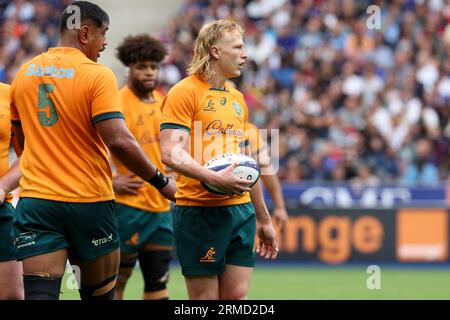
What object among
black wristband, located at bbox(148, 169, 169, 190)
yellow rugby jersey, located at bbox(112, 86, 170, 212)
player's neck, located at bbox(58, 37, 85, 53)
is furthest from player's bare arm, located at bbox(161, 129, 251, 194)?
yellow rugby jersey, located at bbox(112, 86, 170, 212)

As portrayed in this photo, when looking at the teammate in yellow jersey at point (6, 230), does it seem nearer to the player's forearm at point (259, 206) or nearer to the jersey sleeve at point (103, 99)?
the jersey sleeve at point (103, 99)

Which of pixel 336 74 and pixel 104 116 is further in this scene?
pixel 336 74

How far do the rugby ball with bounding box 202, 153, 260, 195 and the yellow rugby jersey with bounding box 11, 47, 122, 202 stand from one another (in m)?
0.81

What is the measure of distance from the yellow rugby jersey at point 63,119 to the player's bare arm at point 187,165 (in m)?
0.57

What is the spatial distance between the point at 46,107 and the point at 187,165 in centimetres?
101

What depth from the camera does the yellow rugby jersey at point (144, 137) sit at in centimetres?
868

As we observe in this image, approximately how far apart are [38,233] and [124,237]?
3027 mm

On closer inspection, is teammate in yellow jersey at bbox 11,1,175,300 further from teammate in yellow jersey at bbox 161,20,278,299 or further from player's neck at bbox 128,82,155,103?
player's neck at bbox 128,82,155,103

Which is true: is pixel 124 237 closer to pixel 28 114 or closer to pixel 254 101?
pixel 28 114

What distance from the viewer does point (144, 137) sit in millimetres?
8680

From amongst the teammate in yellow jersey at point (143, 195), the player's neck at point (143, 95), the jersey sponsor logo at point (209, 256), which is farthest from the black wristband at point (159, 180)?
the player's neck at point (143, 95)

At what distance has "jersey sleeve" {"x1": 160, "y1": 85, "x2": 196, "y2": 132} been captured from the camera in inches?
250

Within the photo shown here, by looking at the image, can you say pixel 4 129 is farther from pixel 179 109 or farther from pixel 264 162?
pixel 264 162

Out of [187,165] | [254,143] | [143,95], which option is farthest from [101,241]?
[143,95]
